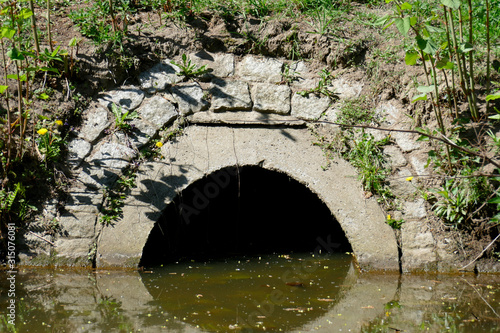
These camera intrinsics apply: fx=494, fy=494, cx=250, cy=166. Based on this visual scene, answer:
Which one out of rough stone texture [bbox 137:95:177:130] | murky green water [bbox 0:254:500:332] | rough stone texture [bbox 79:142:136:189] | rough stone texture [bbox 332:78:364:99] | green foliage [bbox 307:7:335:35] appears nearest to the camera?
murky green water [bbox 0:254:500:332]

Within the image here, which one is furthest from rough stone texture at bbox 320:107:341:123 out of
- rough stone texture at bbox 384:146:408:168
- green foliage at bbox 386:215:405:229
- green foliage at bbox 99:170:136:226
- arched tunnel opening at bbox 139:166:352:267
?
green foliage at bbox 99:170:136:226

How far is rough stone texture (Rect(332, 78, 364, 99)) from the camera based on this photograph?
184 inches

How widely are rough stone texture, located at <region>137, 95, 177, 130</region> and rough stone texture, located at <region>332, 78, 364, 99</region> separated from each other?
A: 155cm

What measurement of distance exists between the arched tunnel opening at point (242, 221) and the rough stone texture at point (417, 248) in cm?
93

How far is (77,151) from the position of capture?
168 inches

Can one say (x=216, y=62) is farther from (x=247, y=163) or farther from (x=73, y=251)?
(x=73, y=251)

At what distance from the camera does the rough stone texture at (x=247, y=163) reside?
3.97 m

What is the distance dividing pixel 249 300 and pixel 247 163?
51.0 inches

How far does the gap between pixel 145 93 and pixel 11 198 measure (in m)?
1.46

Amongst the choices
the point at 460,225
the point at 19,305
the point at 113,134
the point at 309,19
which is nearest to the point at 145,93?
the point at 113,134

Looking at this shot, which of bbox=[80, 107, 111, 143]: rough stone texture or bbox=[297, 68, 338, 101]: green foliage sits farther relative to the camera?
bbox=[297, 68, 338, 101]: green foliage

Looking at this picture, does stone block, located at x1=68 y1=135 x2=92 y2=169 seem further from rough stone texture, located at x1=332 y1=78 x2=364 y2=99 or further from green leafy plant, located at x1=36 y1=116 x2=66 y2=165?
rough stone texture, located at x1=332 y1=78 x2=364 y2=99

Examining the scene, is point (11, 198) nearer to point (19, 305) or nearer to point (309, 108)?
point (19, 305)

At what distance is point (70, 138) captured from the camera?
14.1 ft
